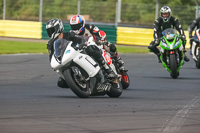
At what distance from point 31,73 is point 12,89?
4.08 metres

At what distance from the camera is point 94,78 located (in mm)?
9977

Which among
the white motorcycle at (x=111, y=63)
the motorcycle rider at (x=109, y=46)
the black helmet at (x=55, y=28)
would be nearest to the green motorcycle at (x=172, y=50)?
the white motorcycle at (x=111, y=63)

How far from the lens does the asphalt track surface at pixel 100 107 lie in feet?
22.7

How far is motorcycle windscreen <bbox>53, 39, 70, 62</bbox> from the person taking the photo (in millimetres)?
9672

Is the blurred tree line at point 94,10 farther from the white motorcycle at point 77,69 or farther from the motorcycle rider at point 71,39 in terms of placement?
the white motorcycle at point 77,69

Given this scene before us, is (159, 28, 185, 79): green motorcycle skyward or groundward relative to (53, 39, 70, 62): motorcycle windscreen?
groundward

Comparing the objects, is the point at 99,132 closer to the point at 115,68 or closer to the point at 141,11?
the point at 115,68

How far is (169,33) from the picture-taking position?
1499cm

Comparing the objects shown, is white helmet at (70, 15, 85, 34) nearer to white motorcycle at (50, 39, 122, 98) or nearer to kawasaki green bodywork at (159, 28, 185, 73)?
white motorcycle at (50, 39, 122, 98)

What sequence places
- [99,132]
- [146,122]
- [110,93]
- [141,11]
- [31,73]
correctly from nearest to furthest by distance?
1. [99,132]
2. [146,122]
3. [110,93]
4. [31,73]
5. [141,11]

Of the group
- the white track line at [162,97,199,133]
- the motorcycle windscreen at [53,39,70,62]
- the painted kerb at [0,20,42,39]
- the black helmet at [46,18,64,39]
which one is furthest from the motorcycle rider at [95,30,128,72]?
the painted kerb at [0,20,42,39]

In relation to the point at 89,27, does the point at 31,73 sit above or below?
below

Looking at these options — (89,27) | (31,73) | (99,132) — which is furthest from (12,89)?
(99,132)

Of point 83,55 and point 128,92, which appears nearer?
point 83,55
